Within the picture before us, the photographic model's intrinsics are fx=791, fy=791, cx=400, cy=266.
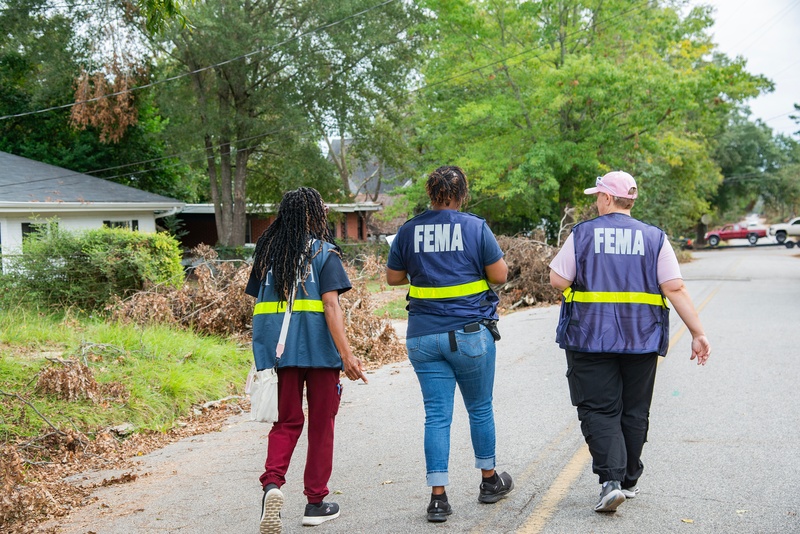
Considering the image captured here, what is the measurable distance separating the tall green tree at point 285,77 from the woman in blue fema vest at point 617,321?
81.0ft

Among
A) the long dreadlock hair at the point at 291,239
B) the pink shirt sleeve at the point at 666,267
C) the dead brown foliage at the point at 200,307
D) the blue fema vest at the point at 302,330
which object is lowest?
A: the dead brown foliage at the point at 200,307

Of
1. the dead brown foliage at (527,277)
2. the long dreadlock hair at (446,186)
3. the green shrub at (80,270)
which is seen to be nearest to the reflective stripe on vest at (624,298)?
the long dreadlock hair at (446,186)

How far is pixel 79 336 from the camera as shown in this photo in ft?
32.0

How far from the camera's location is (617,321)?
4.49m

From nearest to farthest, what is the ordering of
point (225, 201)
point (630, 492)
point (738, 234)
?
point (630, 492) → point (225, 201) → point (738, 234)

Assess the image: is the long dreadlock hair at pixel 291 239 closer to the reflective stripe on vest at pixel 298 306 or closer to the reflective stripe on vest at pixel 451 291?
the reflective stripe on vest at pixel 298 306

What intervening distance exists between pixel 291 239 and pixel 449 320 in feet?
3.35

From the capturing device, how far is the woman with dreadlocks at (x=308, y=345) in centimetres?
445

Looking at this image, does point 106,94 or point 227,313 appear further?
point 106,94

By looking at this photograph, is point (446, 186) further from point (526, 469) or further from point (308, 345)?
point (526, 469)

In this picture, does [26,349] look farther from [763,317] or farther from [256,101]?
[256,101]

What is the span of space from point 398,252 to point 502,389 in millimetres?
4079

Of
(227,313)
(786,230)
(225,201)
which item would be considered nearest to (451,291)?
(227,313)

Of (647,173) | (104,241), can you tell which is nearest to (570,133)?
(647,173)
